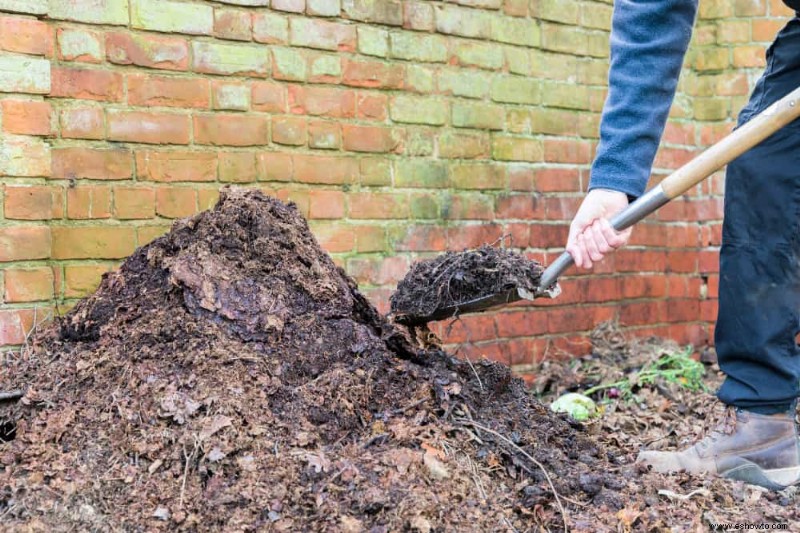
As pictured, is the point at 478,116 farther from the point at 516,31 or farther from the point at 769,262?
the point at 769,262

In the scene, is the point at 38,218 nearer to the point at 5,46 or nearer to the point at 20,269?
the point at 20,269

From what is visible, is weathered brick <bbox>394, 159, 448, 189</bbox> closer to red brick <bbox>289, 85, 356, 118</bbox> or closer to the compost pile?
red brick <bbox>289, 85, 356, 118</bbox>

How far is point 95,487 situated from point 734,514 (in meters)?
1.60

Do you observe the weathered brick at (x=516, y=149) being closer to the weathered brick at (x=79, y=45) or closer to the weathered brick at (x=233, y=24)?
the weathered brick at (x=233, y=24)

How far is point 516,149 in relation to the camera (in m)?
3.90

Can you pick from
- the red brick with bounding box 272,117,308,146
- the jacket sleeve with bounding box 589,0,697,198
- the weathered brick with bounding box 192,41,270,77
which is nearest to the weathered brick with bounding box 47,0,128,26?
the weathered brick with bounding box 192,41,270,77

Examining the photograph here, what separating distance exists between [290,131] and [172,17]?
0.57 m

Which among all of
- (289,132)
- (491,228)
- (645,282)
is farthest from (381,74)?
(645,282)

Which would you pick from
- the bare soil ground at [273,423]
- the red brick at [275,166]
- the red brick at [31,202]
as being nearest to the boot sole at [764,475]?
the bare soil ground at [273,423]

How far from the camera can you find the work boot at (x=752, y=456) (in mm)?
2641

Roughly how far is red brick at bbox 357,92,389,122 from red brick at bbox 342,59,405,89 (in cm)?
4

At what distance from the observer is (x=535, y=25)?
3965 mm

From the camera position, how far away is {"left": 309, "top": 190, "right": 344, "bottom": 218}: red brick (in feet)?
10.7

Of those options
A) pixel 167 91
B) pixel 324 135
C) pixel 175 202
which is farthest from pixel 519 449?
pixel 167 91
